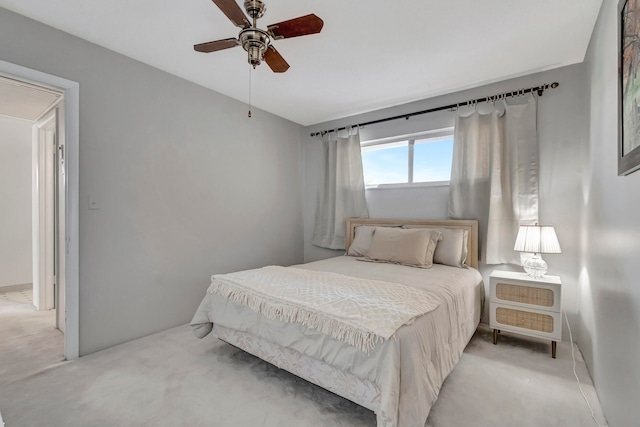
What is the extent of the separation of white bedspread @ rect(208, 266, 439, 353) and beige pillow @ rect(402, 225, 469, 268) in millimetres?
1106

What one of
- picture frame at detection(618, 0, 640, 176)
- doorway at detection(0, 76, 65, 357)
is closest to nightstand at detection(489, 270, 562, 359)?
picture frame at detection(618, 0, 640, 176)

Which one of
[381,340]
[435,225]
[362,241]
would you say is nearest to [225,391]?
[381,340]

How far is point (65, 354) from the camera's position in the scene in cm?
221

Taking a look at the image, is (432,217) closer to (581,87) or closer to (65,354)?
(581,87)

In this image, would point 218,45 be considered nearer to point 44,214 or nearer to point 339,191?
point 339,191

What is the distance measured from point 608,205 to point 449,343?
1.23 meters

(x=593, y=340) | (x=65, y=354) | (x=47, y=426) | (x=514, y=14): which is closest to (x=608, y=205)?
(x=593, y=340)

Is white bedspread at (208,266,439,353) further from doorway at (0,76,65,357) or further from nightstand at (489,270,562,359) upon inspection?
doorway at (0,76,65,357)

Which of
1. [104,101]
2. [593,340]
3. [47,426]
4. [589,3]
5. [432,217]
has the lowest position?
[47,426]

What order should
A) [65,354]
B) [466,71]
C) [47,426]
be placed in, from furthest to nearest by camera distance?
[466,71], [65,354], [47,426]

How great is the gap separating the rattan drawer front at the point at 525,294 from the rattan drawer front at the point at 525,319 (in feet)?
0.31

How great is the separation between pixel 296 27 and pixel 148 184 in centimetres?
201

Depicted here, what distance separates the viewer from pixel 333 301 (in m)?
1.68

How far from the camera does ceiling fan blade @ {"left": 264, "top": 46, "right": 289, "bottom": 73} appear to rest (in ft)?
5.98
